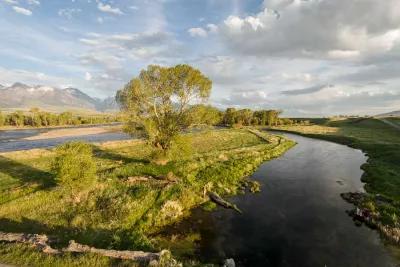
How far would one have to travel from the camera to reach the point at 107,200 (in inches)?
1315

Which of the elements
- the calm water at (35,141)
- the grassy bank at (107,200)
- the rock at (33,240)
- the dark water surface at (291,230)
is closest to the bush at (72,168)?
the grassy bank at (107,200)

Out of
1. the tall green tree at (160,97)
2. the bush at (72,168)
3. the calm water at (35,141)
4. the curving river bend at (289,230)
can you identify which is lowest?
the calm water at (35,141)

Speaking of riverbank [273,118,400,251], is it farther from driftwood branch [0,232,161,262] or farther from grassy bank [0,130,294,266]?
driftwood branch [0,232,161,262]

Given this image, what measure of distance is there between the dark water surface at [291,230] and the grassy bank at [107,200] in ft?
14.6

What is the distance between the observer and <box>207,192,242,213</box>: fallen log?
36219 millimetres

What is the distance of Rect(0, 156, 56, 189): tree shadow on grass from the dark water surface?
20338 mm

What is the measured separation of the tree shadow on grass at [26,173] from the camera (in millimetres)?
38412

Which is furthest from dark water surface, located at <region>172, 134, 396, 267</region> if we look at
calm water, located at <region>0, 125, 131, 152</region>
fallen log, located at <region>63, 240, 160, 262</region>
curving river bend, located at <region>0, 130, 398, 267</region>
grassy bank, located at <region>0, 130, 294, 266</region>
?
calm water, located at <region>0, 125, 131, 152</region>

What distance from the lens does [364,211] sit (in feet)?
110

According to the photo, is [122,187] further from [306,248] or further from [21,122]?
[21,122]

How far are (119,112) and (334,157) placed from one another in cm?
5513

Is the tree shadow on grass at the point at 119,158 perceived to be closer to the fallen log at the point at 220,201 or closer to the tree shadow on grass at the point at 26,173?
the tree shadow on grass at the point at 26,173

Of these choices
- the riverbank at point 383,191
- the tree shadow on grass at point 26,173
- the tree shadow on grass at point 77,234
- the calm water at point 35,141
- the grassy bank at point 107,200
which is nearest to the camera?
the tree shadow on grass at point 77,234

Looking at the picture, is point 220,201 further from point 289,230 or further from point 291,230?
point 291,230
